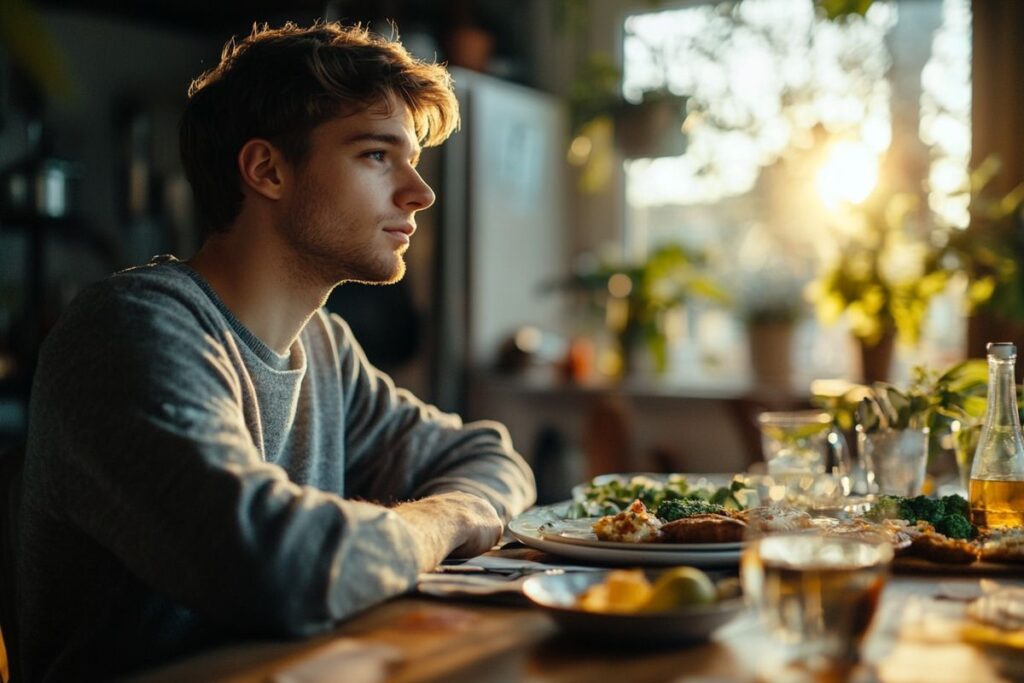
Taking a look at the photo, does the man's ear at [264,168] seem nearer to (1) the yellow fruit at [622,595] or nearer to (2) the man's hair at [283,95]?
(2) the man's hair at [283,95]

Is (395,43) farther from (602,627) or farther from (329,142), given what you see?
(602,627)

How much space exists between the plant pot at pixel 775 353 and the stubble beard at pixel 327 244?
7.81 feet

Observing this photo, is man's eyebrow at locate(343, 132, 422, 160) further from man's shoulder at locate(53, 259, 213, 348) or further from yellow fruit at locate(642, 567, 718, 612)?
yellow fruit at locate(642, 567, 718, 612)

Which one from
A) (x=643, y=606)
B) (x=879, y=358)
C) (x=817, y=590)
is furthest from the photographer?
(x=879, y=358)

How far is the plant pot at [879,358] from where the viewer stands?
3197mm

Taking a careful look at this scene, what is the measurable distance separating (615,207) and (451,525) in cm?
316

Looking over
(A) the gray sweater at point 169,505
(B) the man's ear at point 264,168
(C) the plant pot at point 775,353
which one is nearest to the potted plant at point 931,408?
(A) the gray sweater at point 169,505

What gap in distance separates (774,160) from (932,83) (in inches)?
22.9

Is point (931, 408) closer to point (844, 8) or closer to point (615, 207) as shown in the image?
point (844, 8)

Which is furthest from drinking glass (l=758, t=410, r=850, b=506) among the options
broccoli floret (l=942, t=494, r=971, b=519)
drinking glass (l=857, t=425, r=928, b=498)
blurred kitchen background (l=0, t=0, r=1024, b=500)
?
blurred kitchen background (l=0, t=0, r=1024, b=500)

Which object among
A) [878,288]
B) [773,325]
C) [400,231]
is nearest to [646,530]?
[400,231]

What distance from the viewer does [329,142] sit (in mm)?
1492

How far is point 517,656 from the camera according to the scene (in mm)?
923

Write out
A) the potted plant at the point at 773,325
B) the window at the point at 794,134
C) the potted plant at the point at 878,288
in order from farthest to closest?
the potted plant at the point at 773,325 → the window at the point at 794,134 → the potted plant at the point at 878,288
